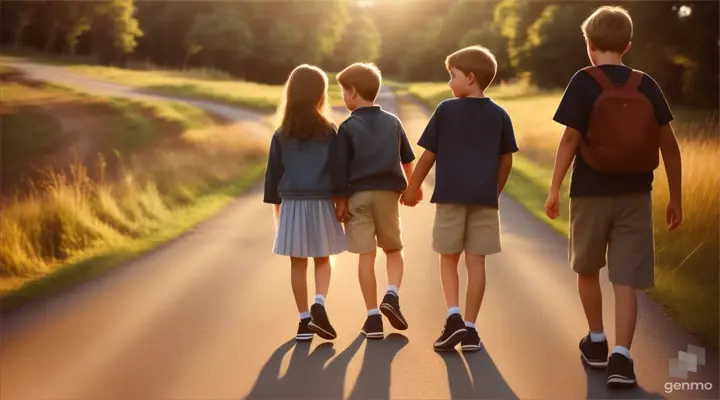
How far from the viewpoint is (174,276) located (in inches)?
A: 273

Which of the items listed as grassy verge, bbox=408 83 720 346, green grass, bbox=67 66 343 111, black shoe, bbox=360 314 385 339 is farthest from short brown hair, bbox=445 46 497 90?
green grass, bbox=67 66 343 111

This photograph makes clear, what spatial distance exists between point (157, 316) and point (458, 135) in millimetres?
2480

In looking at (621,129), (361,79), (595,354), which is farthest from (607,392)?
(361,79)

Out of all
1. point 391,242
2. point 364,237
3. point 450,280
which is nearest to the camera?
point 450,280

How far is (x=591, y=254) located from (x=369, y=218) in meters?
1.44

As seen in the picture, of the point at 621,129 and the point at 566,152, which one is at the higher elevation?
the point at 621,129

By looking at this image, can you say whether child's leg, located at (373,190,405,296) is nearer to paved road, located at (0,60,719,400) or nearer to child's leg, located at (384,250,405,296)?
child's leg, located at (384,250,405,296)

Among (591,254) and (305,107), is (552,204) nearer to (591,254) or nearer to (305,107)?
(591,254)

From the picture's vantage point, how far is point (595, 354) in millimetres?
4562

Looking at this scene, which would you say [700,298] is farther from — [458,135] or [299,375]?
[299,375]

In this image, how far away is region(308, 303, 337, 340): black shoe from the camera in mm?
5000

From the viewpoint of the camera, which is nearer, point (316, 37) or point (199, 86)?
point (199, 86)

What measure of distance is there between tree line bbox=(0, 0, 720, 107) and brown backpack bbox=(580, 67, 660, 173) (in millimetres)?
12263

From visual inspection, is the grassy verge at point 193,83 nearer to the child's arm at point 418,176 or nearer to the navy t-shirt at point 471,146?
the child's arm at point 418,176
